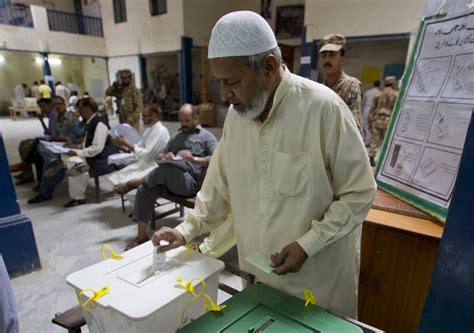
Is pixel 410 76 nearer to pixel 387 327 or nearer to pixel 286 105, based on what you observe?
pixel 286 105

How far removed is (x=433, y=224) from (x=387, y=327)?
0.63 m

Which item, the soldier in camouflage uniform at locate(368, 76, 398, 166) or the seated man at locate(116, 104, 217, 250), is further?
the soldier in camouflage uniform at locate(368, 76, 398, 166)

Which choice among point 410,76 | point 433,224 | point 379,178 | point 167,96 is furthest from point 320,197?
point 167,96

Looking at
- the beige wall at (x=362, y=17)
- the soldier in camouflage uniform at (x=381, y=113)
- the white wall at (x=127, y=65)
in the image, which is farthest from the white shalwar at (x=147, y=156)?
the white wall at (x=127, y=65)

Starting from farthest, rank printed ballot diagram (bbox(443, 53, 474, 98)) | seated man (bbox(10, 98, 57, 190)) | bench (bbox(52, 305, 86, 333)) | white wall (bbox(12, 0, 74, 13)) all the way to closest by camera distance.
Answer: white wall (bbox(12, 0, 74, 13))
seated man (bbox(10, 98, 57, 190))
printed ballot diagram (bbox(443, 53, 474, 98))
bench (bbox(52, 305, 86, 333))

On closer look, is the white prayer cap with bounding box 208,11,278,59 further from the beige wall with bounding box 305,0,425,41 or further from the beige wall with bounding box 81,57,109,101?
the beige wall with bounding box 81,57,109,101

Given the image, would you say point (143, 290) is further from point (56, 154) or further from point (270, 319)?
point (56, 154)

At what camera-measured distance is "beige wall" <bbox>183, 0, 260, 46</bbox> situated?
36.9 feet

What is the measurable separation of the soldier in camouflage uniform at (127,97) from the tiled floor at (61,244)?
154cm

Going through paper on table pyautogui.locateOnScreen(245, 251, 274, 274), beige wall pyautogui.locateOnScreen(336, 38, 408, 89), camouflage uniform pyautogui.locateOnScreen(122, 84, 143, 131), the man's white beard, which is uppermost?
beige wall pyautogui.locateOnScreen(336, 38, 408, 89)

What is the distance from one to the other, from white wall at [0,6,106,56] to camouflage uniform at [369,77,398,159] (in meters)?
13.3

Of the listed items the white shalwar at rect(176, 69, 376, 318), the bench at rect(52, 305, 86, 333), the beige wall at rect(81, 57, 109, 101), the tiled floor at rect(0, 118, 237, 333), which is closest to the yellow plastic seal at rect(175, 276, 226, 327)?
the white shalwar at rect(176, 69, 376, 318)

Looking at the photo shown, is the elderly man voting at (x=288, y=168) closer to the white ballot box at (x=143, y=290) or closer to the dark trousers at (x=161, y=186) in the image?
the white ballot box at (x=143, y=290)

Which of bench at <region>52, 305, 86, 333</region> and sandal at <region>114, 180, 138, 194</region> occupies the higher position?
bench at <region>52, 305, 86, 333</region>
